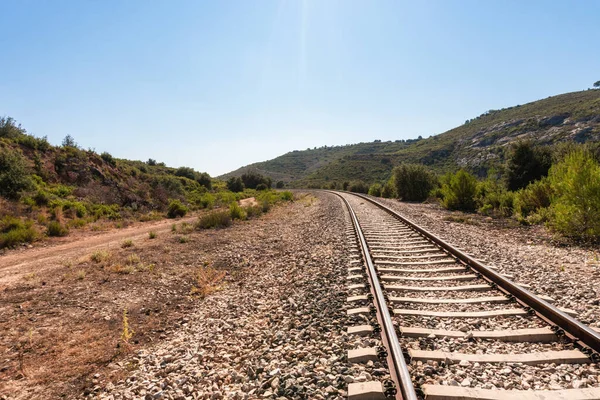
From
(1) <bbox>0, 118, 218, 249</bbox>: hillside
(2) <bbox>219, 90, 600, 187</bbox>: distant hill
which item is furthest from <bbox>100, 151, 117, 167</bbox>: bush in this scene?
(2) <bbox>219, 90, 600, 187</bbox>: distant hill

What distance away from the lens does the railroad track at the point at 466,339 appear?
2.67m

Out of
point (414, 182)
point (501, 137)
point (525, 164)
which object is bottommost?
point (414, 182)

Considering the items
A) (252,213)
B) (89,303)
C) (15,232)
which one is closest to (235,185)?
(252,213)

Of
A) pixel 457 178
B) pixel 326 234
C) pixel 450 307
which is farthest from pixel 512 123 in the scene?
pixel 450 307

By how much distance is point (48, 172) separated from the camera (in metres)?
20.2

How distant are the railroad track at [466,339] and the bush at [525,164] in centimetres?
1780

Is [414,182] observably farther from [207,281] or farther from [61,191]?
[61,191]

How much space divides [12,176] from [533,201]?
78.5ft

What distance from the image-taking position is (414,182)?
25703mm

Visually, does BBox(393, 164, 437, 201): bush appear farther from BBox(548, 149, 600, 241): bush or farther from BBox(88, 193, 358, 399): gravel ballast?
BBox(88, 193, 358, 399): gravel ballast

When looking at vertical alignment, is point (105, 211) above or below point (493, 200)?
above

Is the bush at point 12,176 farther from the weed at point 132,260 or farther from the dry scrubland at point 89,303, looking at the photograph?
the weed at point 132,260

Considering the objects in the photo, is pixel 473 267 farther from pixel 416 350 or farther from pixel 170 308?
pixel 170 308

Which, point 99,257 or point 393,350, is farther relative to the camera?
point 99,257
